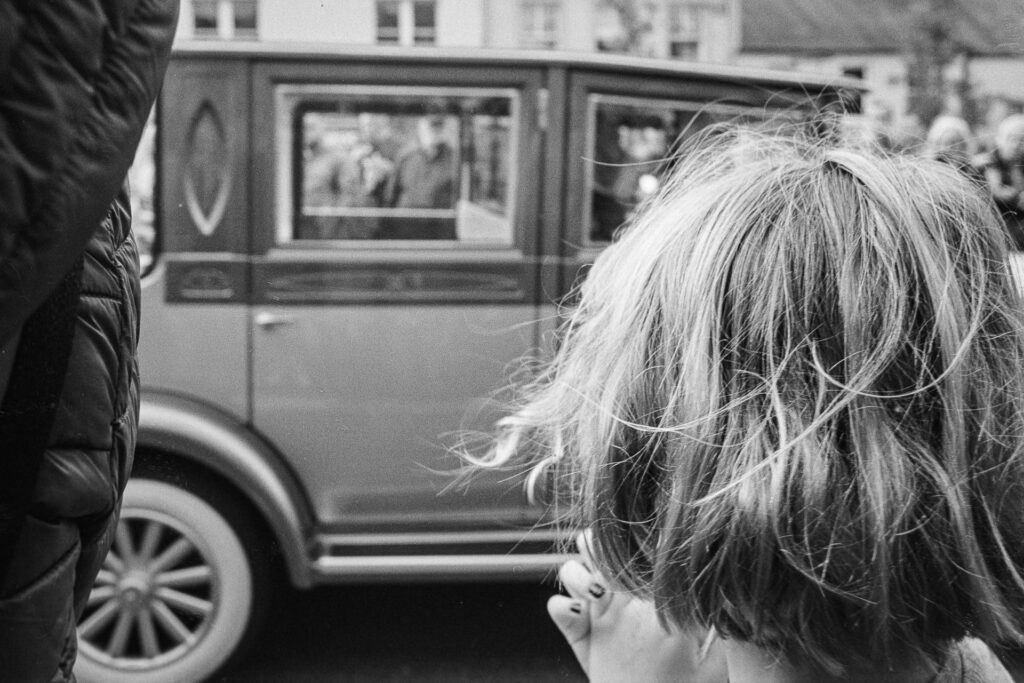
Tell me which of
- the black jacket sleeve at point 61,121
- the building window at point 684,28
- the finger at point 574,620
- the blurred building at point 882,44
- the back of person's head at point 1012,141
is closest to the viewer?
the black jacket sleeve at point 61,121

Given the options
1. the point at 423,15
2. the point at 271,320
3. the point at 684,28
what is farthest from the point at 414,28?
the point at 684,28

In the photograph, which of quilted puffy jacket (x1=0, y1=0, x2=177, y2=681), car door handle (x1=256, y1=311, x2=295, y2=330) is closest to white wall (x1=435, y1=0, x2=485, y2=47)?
car door handle (x1=256, y1=311, x2=295, y2=330)

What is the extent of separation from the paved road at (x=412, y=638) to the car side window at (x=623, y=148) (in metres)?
1.21

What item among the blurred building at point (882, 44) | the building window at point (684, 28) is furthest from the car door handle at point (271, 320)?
the blurred building at point (882, 44)

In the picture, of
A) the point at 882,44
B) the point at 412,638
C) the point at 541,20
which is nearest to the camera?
the point at 412,638

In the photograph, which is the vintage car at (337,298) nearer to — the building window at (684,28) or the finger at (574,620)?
the finger at (574,620)

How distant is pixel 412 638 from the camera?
328 cm

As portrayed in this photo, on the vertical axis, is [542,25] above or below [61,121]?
above

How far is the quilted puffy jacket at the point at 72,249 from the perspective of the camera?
602 millimetres

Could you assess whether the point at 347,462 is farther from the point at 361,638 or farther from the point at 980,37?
the point at 980,37

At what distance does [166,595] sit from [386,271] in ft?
3.35

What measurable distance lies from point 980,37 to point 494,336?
11332 millimetres

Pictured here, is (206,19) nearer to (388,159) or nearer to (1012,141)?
(388,159)

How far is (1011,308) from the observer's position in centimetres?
83
